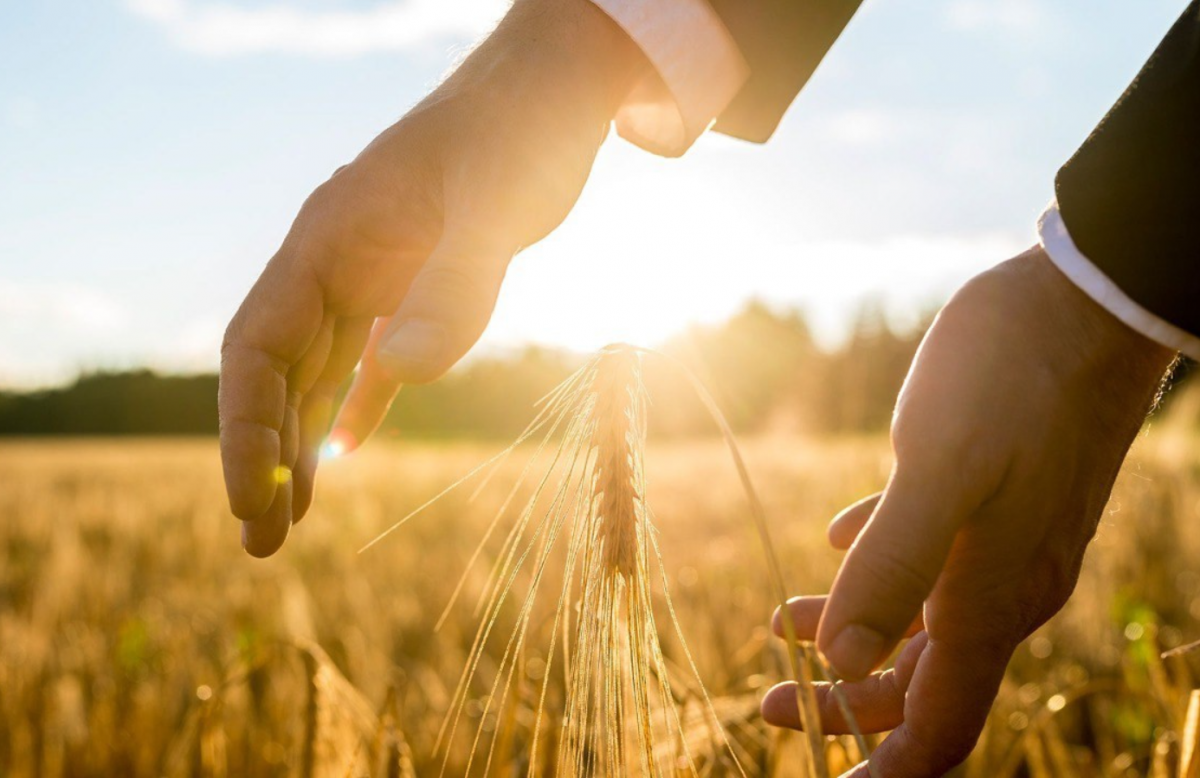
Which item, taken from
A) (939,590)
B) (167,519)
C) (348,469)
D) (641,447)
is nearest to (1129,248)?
(939,590)

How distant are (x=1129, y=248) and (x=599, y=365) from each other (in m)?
0.48

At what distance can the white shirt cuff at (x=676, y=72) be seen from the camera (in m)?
1.09

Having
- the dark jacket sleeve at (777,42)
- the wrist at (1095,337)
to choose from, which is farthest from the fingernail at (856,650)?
the dark jacket sleeve at (777,42)

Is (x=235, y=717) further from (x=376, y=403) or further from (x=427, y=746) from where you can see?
(x=376, y=403)

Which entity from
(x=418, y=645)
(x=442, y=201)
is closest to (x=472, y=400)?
(x=418, y=645)

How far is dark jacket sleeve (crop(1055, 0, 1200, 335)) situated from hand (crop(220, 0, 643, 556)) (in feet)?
1.76

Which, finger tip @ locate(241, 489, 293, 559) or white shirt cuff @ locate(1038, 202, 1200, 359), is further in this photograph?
finger tip @ locate(241, 489, 293, 559)

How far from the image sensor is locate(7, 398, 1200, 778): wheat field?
1.26 meters

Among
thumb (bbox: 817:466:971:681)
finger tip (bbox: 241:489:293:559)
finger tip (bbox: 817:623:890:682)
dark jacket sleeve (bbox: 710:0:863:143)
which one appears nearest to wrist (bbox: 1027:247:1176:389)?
thumb (bbox: 817:466:971:681)

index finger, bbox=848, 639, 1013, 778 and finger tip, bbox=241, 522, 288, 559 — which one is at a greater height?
finger tip, bbox=241, 522, 288, 559

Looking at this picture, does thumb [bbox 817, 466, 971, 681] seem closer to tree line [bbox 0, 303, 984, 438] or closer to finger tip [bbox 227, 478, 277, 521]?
finger tip [bbox 227, 478, 277, 521]

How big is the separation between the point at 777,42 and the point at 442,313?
0.65m

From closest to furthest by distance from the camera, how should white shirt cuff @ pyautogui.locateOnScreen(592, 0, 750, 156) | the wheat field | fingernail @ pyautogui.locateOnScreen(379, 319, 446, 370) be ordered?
fingernail @ pyautogui.locateOnScreen(379, 319, 446, 370)
white shirt cuff @ pyautogui.locateOnScreen(592, 0, 750, 156)
the wheat field

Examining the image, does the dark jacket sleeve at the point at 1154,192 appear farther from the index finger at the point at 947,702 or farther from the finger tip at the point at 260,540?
the finger tip at the point at 260,540
